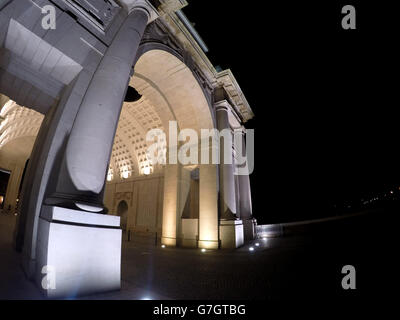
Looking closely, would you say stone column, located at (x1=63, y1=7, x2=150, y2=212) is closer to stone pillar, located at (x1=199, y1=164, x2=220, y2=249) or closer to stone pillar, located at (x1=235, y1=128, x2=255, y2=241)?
stone pillar, located at (x1=199, y1=164, x2=220, y2=249)

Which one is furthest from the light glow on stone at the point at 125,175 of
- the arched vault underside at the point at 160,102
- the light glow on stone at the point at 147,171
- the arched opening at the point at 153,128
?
the arched vault underside at the point at 160,102

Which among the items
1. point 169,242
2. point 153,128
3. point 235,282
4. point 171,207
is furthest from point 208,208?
point 153,128

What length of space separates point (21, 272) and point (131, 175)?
47.7 feet

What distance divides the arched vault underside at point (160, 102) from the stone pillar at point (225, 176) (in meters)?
0.96

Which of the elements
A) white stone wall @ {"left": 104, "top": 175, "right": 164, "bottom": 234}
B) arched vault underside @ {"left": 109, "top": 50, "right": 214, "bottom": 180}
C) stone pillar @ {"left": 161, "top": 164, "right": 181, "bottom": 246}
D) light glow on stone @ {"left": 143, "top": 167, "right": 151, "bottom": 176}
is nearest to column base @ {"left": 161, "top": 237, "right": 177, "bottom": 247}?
stone pillar @ {"left": 161, "top": 164, "right": 181, "bottom": 246}

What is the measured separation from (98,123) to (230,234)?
785 cm

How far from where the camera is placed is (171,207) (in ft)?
36.6

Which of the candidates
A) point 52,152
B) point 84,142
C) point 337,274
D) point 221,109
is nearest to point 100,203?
point 84,142

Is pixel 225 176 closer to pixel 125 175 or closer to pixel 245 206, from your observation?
pixel 245 206

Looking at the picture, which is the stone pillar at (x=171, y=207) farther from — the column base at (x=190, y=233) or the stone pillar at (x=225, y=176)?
the stone pillar at (x=225, y=176)

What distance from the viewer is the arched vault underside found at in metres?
9.65

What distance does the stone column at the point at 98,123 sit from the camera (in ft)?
11.5

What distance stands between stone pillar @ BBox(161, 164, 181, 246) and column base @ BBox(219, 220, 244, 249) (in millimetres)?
2651

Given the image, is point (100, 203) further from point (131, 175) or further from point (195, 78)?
point (131, 175)
